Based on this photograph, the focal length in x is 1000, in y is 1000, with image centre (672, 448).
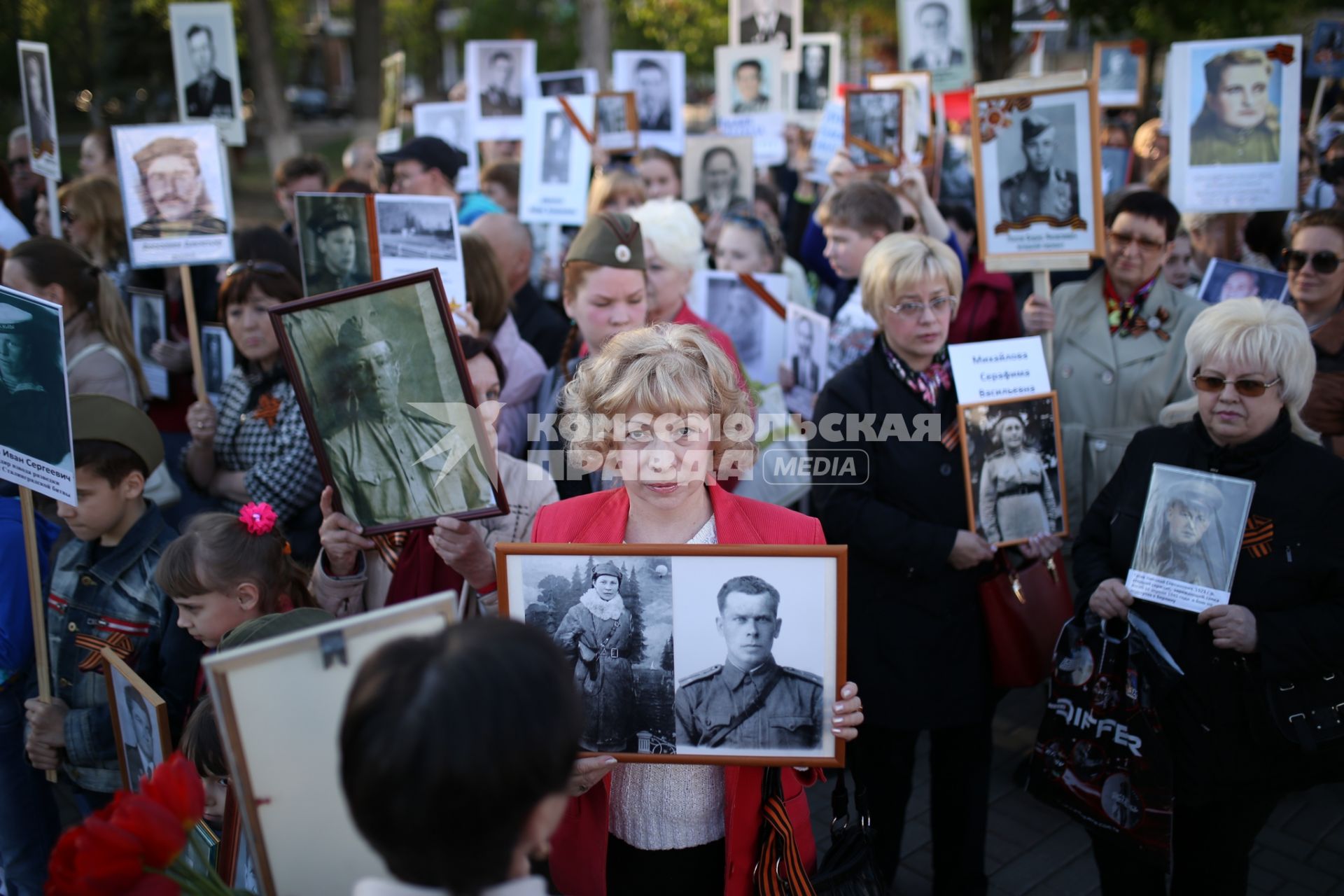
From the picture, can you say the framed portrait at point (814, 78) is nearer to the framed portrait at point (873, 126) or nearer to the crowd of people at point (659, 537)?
the framed portrait at point (873, 126)

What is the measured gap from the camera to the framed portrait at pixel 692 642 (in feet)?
6.61

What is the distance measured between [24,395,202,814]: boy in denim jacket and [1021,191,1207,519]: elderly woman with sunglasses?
3.23 metres

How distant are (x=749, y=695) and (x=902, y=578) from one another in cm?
142

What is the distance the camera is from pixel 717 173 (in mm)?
7168

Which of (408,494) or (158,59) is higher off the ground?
(158,59)

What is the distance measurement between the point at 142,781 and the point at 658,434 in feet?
3.94

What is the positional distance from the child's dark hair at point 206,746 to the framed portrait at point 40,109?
16.5ft

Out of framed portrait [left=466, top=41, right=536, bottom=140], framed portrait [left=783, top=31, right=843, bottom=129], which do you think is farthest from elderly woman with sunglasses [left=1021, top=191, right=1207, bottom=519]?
framed portrait [left=466, top=41, right=536, bottom=140]

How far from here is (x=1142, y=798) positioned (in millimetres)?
2785

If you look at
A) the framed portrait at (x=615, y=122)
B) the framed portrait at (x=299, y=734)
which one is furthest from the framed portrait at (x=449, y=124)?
the framed portrait at (x=299, y=734)

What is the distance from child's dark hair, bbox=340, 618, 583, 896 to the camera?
1.17 m

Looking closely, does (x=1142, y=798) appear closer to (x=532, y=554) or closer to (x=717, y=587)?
(x=717, y=587)

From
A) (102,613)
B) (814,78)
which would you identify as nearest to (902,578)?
(102,613)

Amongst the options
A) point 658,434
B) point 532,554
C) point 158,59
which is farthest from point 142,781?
point 158,59
